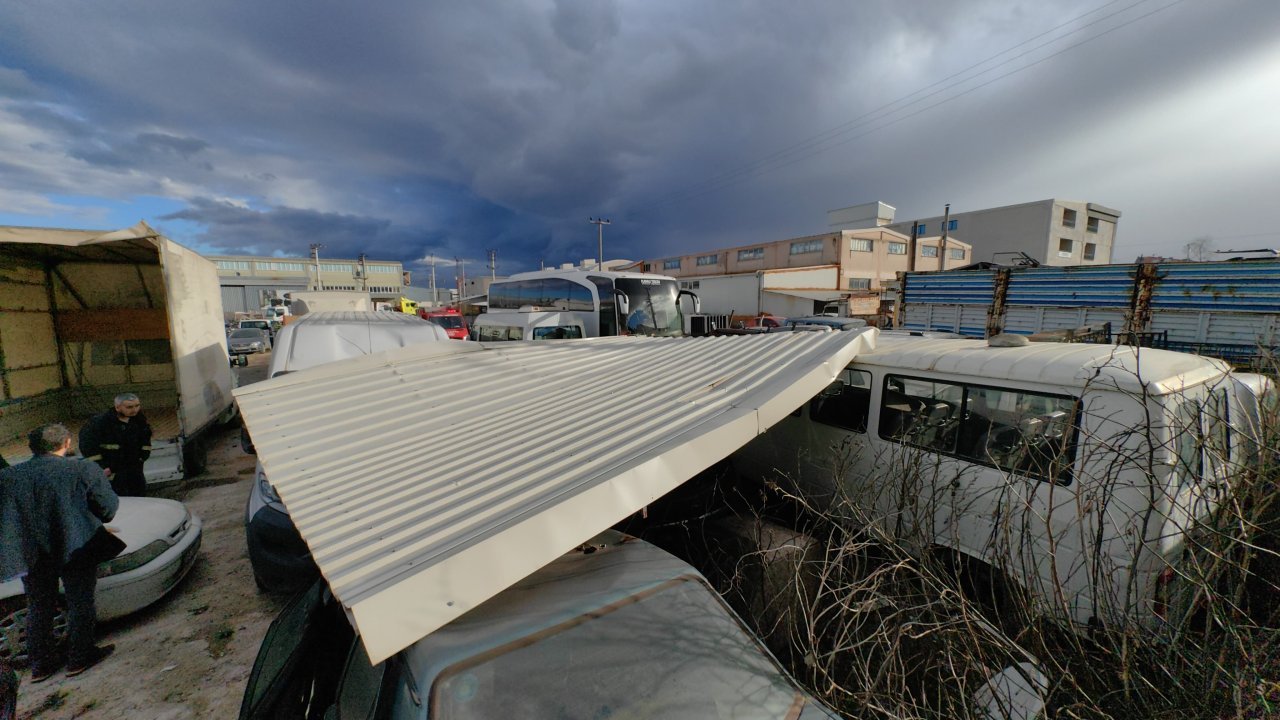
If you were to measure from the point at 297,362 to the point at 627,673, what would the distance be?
636 cm

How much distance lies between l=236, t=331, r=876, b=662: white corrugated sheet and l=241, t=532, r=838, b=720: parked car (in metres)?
0.40

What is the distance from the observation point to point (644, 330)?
1321 cm

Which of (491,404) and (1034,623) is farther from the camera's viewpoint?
(491,404)

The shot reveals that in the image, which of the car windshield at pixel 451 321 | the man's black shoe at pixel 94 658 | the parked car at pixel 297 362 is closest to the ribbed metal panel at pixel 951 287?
the parked car at pixel 297 362

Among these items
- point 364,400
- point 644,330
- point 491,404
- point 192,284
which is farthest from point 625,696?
point 644,330

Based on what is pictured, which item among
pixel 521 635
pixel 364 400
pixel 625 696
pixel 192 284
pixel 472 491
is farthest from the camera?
pixel 192 284

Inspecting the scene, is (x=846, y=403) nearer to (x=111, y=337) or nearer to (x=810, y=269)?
(x=111, y=337)

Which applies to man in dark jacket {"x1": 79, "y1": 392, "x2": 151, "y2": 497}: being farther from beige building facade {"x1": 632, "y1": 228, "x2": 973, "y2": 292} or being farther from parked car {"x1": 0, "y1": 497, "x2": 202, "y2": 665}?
beige building facade {"x1": 632, "y1": 228, "x2": 973, "y2": 292}

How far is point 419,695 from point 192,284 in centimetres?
857

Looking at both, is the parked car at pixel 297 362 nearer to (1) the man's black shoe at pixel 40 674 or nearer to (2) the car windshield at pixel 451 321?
(1) the man's black shoe at pixel 40 674

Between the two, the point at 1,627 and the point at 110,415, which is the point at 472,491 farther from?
the point at 110,415

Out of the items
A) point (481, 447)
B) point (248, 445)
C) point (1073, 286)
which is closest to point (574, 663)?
point (481, 447)

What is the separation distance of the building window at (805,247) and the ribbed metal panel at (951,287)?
2134 cm

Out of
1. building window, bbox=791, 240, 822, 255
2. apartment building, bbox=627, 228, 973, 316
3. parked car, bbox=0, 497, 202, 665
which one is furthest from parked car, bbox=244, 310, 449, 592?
building window, bbox=791, 240, 822, 255
